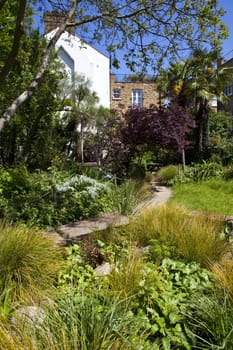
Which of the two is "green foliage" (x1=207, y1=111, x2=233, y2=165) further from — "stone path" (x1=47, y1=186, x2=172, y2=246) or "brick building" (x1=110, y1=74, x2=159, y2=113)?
"stone path" (x1=47, y1=186, x2=172, y2=246)

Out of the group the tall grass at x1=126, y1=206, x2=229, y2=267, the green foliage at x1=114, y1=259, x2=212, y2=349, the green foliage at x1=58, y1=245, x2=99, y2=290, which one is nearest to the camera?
the green foliage at x1=114, y1=259, x2=212, y2=349

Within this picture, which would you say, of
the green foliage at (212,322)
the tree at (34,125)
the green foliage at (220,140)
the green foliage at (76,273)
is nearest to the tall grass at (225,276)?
the green foliage at (212,322)

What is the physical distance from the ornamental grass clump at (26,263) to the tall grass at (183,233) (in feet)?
4.80

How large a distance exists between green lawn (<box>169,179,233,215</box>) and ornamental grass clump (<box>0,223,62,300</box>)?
4.59 metres

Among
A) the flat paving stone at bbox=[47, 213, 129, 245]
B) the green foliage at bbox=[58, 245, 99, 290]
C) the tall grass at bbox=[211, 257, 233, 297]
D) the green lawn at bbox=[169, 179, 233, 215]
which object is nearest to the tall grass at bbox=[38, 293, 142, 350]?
Result: the green foliage at bbox=[58, 245, 99, 290]

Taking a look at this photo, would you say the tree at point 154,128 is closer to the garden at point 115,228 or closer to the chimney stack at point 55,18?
the garden at point 115,228

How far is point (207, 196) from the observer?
997 centimetres

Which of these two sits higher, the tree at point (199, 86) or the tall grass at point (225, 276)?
the tree at point (199, 86)

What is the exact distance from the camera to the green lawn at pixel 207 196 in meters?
8.24

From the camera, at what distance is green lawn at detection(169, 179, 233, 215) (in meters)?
8.24

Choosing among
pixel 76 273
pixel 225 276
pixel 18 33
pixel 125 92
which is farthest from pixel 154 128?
pixel 125 92

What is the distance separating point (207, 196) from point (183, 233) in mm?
5940

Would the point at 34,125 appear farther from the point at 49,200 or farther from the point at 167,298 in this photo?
the point at 167,298

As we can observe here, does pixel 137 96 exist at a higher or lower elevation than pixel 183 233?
higher
